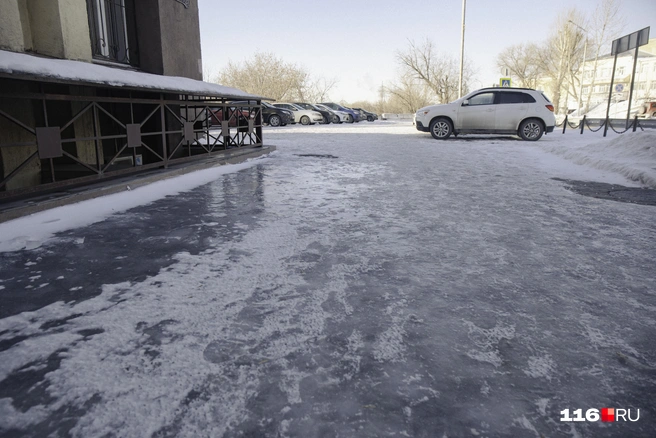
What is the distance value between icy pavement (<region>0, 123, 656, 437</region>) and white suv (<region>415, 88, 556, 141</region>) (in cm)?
1236

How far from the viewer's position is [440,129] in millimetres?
17906

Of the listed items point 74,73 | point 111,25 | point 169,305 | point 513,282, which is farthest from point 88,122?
point 513,282

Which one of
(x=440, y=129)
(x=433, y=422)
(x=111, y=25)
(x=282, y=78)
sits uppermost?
(x=282, y=78)

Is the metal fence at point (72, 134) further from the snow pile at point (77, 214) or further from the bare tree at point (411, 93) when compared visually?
the bare tree at point (411, 93)

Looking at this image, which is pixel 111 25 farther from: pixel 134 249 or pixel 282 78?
pixel 282 78

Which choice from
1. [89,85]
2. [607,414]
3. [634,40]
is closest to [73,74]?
[89,85]

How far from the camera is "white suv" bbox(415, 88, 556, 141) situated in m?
16.6

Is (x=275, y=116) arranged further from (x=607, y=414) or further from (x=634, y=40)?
(x=607, y=414)

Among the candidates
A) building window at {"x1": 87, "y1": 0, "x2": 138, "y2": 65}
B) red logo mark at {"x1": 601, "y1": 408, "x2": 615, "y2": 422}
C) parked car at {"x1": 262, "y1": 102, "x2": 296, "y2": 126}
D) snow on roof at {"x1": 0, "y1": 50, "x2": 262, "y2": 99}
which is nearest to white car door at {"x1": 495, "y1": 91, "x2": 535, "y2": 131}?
snow on roof at {"x1": 0, "y1": 50, "x2": 262, "y2": 99}

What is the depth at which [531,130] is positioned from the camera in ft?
55.5

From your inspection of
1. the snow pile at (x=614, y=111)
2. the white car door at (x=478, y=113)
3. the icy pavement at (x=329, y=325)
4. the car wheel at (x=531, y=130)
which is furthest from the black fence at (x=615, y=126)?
the snow pile at (x=614, y=111)

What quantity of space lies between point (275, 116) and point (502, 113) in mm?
16508

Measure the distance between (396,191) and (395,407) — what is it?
5397 mm

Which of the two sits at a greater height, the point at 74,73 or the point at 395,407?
the point at 74,73
